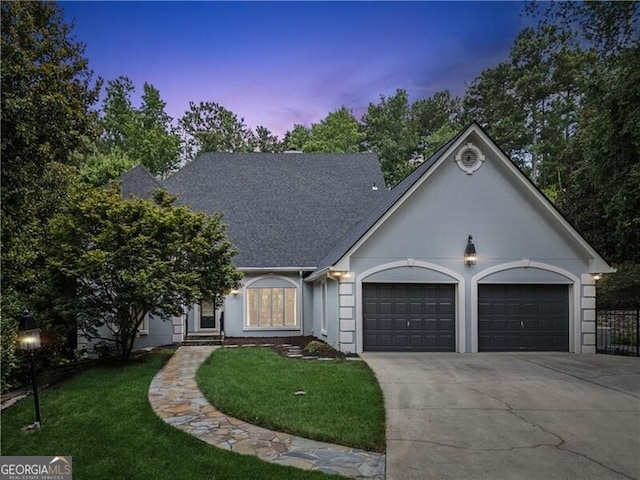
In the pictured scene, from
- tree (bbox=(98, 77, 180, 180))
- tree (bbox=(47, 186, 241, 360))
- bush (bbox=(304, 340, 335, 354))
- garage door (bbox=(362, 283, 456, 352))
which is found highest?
tree (bbox=(98, 77, 180, 180))

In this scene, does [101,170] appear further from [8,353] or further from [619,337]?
[619,337]

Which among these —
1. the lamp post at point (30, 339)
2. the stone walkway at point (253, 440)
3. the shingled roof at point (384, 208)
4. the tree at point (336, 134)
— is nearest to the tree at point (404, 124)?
the tree at point (336, 134)

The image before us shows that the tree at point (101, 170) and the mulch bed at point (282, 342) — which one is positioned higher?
the tree at point (101, 170)

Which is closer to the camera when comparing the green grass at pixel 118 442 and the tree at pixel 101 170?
the green grass at pixel 118 442

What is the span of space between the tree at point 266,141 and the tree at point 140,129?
24.6ft

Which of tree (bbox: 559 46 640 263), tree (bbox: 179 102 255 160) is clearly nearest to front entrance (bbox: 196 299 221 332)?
tree (bbox: 559 46 640 263)

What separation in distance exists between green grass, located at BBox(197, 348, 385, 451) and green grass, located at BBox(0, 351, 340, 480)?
3.41ft

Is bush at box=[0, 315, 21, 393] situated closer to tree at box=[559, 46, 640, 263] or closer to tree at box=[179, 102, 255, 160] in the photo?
tree at box=[559, 46, 640, 263]

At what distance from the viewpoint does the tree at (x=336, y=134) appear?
106 ft

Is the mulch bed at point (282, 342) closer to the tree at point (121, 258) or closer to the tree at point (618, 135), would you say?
the tree at point (121, 258)

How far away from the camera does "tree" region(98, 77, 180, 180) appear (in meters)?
27.7

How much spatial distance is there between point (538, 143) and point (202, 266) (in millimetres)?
29295

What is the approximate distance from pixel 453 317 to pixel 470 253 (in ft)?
6.24

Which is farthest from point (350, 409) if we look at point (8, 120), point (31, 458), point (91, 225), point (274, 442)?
point (91, 225)
